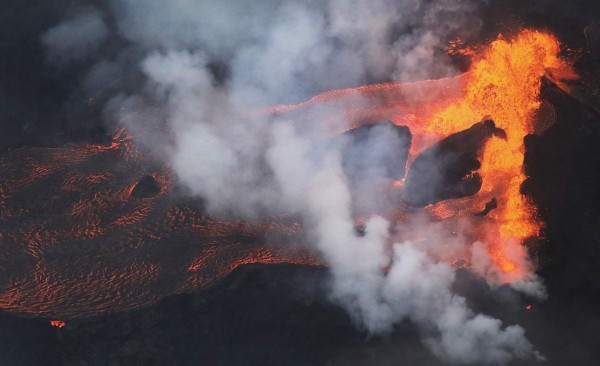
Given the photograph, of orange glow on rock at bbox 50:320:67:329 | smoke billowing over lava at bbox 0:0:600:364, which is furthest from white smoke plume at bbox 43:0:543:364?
orange glow on rock at bbox 50:320:67:329

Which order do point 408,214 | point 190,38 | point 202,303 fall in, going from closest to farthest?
point 202,303 < point 408,214 < point 190,38

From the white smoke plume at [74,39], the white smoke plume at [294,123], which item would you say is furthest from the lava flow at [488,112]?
the white smoke plume at [74,39]

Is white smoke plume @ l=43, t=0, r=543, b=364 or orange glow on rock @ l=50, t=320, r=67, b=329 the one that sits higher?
white smoke plume @ l=43, t=0, r=543, b=364

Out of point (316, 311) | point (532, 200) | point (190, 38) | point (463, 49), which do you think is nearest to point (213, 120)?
point (190, 38)

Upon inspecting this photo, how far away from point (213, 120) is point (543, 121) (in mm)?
4824

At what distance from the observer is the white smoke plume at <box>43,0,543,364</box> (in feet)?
19.2

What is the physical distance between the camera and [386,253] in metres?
6.02

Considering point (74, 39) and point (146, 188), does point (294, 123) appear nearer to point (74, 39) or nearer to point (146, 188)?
point (146, 188)

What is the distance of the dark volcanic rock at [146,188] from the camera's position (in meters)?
6.14

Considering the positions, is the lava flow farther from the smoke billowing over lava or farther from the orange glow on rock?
the orange glow on rock

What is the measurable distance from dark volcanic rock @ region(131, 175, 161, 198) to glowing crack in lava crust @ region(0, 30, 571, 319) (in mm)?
63

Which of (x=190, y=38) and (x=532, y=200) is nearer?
(x=532, y=200)

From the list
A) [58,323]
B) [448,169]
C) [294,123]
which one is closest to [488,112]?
[448,169]

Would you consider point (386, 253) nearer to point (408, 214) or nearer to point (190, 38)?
point (408, 214)
